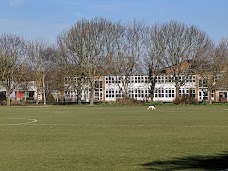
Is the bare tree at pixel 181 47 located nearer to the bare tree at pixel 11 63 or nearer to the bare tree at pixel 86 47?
the bare tree at pixel 86 47

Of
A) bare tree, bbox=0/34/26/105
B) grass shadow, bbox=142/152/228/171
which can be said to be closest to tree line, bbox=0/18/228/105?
bare tree, bbox=0/34/26/105

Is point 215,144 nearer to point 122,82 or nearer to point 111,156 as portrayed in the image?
point 111,156

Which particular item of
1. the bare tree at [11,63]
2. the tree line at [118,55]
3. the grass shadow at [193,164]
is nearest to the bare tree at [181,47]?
the tree line at [118,55]

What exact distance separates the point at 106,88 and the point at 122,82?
18653mm

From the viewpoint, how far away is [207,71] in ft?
301

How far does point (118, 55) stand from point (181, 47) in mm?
12360

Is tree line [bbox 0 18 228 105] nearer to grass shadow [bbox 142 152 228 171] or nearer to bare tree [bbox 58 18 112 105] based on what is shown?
bare tree [bbox 58 18 112 105]

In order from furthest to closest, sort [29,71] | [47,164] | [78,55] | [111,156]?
[29,71] < [78,55] < [111,156] < [47,164]

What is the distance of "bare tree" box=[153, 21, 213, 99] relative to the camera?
90.6 metres

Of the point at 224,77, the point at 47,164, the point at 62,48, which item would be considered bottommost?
the point at 47,164

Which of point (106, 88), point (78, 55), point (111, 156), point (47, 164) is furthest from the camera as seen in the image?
point (106, 88)

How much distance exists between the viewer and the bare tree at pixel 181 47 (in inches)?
3565

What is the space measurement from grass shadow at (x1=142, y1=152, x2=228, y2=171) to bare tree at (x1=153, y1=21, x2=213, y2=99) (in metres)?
76.9

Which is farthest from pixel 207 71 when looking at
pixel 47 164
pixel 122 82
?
pixel 47 164
